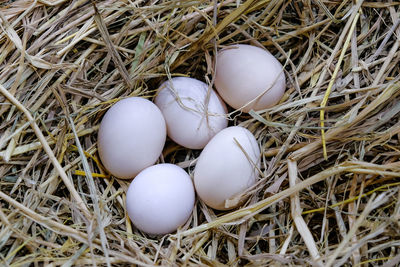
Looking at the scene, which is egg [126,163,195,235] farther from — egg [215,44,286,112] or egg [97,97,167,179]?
egg [215,44,286,112]

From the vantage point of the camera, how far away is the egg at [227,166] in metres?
1.04

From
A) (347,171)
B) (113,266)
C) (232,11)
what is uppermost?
(232,11)

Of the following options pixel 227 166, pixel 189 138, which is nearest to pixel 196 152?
pixel 189 138

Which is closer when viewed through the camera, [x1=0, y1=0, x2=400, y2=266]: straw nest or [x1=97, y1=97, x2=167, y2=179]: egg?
[x1=0, y1=0, x2=400, y2=266]: straw nest

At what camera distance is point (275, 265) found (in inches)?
34.8

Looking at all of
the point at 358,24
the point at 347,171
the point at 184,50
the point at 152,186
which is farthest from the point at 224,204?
the point at 358,24

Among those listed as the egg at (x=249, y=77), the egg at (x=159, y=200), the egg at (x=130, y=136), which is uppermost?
the egg at (x=249, y=77)

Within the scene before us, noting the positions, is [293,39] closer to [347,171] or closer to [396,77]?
[396,77]

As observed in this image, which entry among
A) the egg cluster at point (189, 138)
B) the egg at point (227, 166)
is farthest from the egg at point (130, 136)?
the egg at point (227, 166)

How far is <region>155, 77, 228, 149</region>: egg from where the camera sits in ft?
3.72

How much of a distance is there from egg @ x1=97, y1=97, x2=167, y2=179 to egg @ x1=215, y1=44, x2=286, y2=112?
19 cm

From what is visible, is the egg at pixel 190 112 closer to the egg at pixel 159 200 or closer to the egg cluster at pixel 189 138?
the egg cluster at pixel 189 138

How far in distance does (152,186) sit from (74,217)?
19 cm

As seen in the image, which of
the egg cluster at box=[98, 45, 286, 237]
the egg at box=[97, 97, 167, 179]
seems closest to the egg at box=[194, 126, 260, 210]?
the egg cluster at box=[98, 45, 286, 237]
